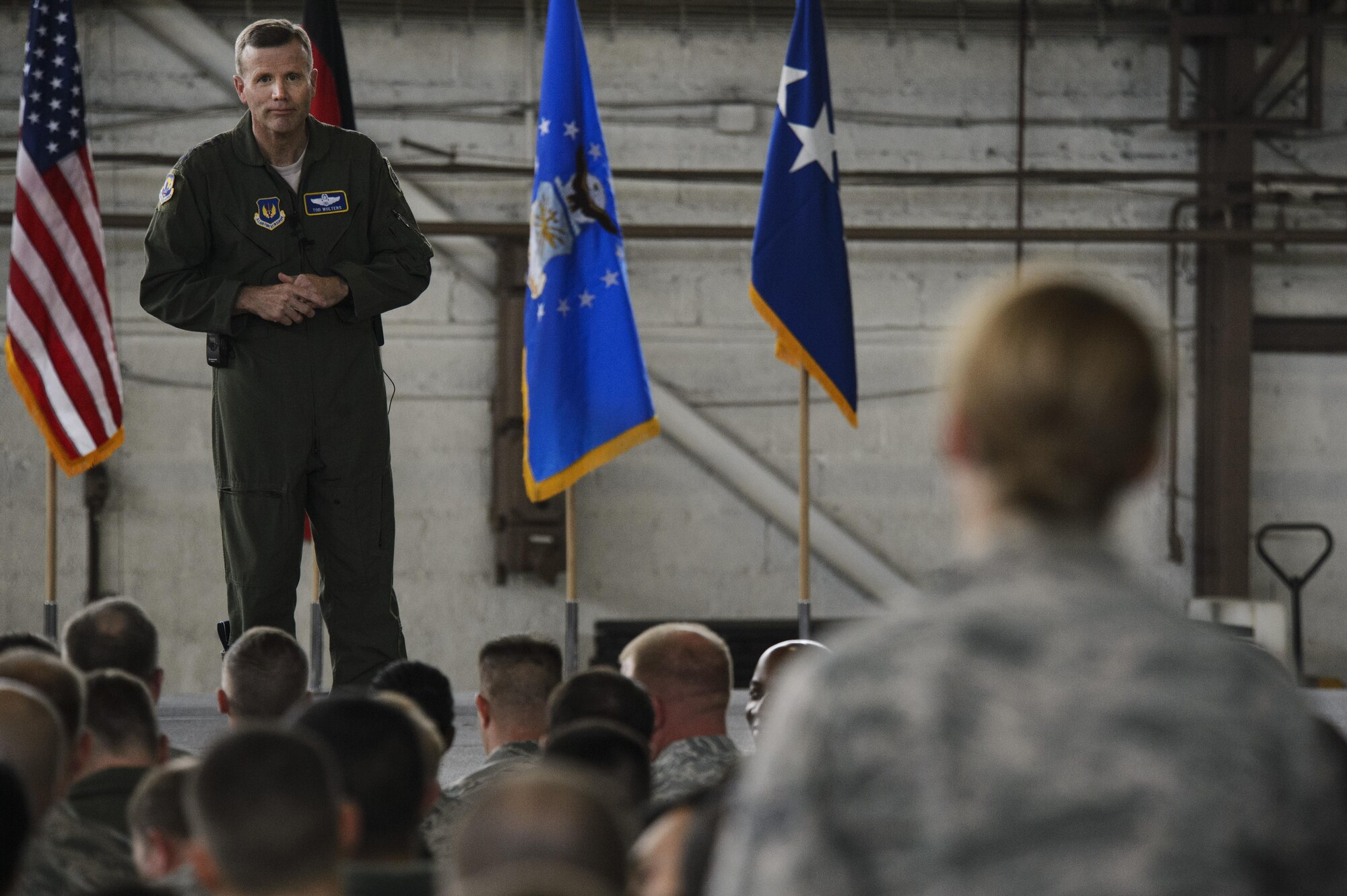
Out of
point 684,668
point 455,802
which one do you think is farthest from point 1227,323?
point 455,802

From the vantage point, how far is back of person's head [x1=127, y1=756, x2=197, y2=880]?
178 centimetres

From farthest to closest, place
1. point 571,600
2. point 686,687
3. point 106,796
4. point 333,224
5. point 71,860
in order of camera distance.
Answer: point 571,600 → point 333,224 → point 686,687 → point 106,796 → point 71,860

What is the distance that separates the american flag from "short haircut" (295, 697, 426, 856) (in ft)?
11.6

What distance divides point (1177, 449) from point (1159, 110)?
1.62 metres

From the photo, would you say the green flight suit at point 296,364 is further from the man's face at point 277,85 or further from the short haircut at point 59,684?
the short haircut at point 59,684

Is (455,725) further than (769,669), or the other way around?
(455,725)

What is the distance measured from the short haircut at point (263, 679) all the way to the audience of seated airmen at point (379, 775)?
1046 mm

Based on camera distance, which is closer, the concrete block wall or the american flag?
the american flag

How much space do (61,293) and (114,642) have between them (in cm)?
239

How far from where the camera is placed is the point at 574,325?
4.79 metres

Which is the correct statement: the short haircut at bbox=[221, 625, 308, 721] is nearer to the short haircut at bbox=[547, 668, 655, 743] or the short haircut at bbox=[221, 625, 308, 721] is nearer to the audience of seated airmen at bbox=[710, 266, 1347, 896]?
the short haircut at bbox=[547, 668, 655, 743]

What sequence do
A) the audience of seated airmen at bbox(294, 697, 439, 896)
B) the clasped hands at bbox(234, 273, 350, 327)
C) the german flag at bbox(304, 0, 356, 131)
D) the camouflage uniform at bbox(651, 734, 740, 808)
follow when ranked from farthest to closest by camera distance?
the german flag at bbox(304, 0, 356, 131), the clasped hands at bbox(234, 273, 350, 327), the camouflage uniform at bbox(651, 734, 740, 808), the audience of seated airmen at bbox(294, 697, 439, 896)

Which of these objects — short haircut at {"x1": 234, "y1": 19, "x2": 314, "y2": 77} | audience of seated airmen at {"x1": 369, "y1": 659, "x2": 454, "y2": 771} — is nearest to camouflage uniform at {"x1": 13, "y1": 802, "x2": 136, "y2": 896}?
audience of seated airmen at {"x1": 369, "y1": 659, "x2": 454, "y2": 771}

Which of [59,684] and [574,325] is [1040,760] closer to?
[59,684]
